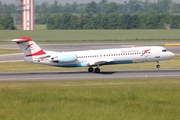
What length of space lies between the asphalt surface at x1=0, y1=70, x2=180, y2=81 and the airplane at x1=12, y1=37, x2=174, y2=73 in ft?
4.16

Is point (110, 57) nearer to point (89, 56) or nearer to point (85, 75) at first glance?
point (89, 56)

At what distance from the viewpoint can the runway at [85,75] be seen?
156 feet

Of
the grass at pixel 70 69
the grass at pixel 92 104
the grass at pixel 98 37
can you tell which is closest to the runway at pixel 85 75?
the grass at pixel 70 69

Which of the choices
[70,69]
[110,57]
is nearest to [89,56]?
[110,57]

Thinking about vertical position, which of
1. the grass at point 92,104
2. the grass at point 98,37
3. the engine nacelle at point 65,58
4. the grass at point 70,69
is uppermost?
the engine nacelle at point 65,58

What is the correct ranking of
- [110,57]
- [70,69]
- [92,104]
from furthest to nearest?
1. [70,69]
2. [110,57]
3. [92,104]

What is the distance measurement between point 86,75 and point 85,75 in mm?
107

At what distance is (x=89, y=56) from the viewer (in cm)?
5316

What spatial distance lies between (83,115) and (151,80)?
20.1 m

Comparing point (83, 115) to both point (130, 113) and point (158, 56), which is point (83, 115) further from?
point (158, 56)

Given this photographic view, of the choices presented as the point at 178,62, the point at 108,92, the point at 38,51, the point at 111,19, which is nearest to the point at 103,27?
the point at 111,19

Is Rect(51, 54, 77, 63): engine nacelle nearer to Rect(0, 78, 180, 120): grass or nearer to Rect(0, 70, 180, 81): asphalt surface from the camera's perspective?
Rect(0, 70, 180, 81): asphalt surface

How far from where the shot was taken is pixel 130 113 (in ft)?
83.5

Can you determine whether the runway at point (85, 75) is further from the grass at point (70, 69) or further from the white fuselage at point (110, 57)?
the grass at point (70, 69)
